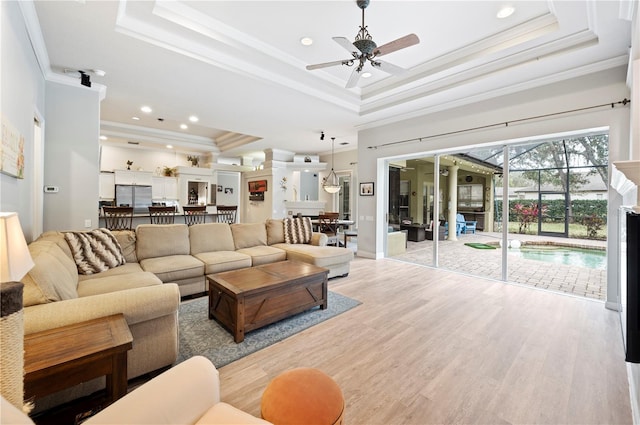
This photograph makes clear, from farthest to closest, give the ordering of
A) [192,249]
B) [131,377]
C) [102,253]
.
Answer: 1. [192,249]
2. [102,253]
3. [131,377]

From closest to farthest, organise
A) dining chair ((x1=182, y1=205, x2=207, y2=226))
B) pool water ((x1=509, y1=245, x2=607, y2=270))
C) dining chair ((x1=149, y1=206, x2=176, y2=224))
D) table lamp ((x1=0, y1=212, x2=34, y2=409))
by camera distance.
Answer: table lamp ((x1=0, y1=212, x2=34, y2=409)), pool water ((x1=509, y1=245, x2=607, y2=270)), dining chair ((x1=149, y1=206, x2=176, y2=224)), dining chair ((x1=182, y1=205, x2=207, y2=226))

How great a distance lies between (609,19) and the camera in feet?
8.47

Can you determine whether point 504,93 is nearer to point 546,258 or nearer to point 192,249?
point 546,258

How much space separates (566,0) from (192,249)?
5.23m

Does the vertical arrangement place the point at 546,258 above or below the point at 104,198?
below

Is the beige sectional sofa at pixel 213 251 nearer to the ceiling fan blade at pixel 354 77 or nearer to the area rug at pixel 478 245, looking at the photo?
the ceiling fan blade at pixel 354 77

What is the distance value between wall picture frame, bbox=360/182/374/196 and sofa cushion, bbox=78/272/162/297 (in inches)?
183

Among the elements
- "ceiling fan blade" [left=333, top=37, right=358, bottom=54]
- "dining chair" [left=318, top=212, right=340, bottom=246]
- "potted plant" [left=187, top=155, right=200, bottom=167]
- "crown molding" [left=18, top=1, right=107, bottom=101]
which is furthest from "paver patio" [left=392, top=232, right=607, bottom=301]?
"potted plant" [left=187, top=155, right=200, bottom=167]

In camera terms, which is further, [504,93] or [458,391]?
[504,93]

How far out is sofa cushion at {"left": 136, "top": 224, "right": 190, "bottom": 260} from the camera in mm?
3693

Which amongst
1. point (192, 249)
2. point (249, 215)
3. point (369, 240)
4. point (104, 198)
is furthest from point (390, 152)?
point (104, 198)

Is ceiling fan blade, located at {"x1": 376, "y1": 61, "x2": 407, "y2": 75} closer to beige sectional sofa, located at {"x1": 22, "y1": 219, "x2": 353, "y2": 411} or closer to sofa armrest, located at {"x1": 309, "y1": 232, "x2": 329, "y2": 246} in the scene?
beige sectional sofa, located at {"x1": 22, "y1": 219, "x2": 353, "y2": 411}

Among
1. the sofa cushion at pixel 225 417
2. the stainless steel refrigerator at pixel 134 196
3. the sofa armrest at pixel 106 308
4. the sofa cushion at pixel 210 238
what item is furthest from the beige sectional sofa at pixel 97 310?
the stainless steel refrigerator at pixel 134 196

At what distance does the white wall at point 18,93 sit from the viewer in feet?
6.98
